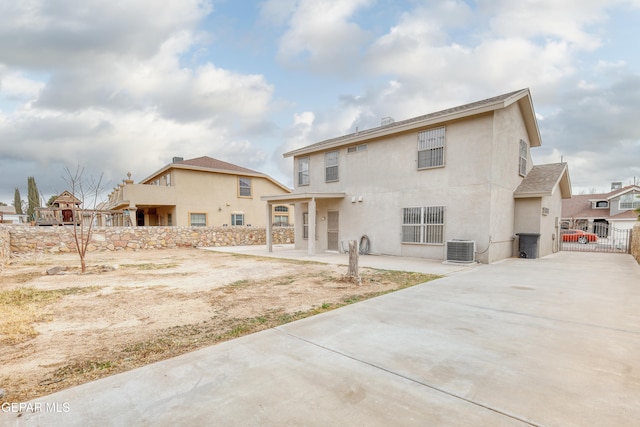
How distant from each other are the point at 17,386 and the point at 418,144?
1265 centimetres

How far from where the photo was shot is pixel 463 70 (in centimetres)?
1412

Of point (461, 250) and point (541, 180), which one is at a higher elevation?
point (541, 180)

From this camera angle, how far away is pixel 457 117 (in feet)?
35.0

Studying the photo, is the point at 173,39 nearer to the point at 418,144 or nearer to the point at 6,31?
the point at 6,31

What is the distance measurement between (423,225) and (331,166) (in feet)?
19.6

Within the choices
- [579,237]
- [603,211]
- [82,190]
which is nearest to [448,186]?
[82,190]

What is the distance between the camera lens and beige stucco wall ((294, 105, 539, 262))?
10492 mm

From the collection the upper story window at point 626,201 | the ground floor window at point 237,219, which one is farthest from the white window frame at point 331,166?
the upper story window at point 626,201

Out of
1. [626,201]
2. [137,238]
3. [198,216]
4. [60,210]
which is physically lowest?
[137,238]

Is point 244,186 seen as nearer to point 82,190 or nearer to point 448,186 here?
point 82,190

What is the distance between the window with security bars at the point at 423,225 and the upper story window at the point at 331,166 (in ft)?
14.9

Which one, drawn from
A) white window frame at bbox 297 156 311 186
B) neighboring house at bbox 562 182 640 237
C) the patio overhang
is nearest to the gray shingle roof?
the patio overhang

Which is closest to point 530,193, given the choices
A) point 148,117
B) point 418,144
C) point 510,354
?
point 418,144

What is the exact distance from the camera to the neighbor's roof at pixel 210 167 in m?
21.8
